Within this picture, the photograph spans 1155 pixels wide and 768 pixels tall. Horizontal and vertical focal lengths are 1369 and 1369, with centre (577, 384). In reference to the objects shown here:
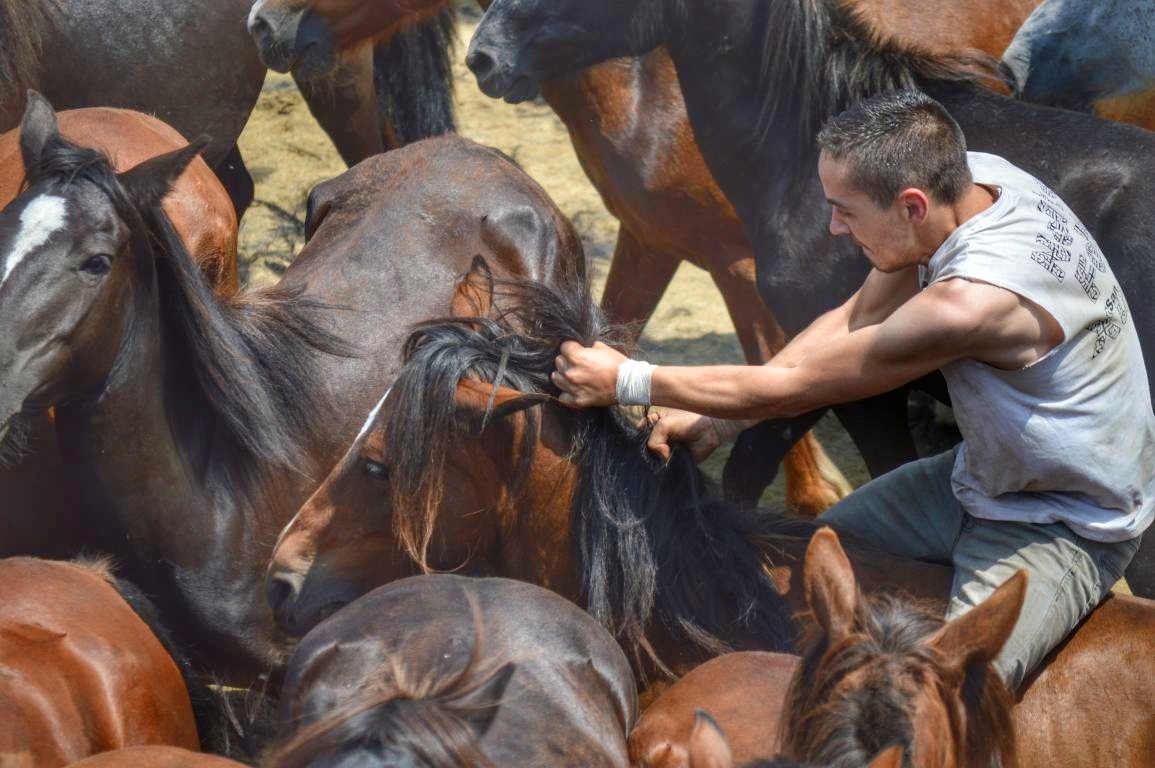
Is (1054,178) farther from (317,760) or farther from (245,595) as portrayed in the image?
(317,760)

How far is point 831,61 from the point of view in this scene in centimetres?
407

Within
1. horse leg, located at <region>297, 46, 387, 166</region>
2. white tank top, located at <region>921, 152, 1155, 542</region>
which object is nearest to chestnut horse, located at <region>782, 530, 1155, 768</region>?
white tank top, located at <region>921, 152, 1155, 542</region>

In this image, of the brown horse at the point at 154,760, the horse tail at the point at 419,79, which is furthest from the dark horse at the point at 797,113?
the brown horse at the point at 154,760

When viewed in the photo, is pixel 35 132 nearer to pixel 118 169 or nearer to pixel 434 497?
pixel 118 169

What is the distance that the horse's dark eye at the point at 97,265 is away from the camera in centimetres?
312

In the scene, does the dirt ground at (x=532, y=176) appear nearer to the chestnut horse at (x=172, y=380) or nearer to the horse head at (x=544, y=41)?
the horse head at (x=544, y=41)

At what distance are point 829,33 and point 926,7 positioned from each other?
4.83ft

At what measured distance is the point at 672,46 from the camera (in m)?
4.43

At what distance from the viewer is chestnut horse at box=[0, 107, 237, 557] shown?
355cm

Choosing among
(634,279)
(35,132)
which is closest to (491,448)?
(35,132)

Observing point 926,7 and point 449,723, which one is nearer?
point 449,723

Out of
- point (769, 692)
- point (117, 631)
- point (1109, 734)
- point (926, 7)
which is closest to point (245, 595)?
point (117, 631)

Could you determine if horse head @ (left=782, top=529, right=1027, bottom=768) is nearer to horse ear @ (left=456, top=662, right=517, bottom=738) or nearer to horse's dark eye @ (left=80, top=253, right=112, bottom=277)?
horse ear @ (left=456, top=662, right=517, bottom=738)

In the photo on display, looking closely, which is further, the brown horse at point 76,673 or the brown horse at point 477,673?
the brown horse at point 76,673
